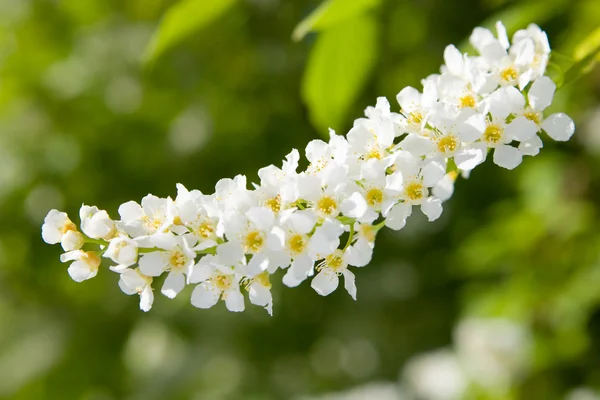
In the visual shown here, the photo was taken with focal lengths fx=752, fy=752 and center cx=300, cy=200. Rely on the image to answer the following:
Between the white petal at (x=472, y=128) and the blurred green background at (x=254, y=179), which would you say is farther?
the blurred green background at (x=254, y=179)

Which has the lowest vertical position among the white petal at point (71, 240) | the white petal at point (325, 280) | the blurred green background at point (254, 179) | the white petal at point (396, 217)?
the blurred green background at point (254, 179)

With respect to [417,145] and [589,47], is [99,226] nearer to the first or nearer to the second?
[417,145]

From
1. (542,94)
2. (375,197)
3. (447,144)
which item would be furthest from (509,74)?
(375,197)

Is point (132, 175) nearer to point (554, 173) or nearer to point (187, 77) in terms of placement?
point (187, 77)

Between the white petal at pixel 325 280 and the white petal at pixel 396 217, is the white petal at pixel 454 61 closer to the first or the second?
the white petal at pixel 396 217

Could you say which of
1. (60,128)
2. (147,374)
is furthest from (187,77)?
(147,374)

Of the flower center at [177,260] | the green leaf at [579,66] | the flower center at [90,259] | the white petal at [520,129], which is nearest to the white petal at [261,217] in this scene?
the flower center at [177,260]
